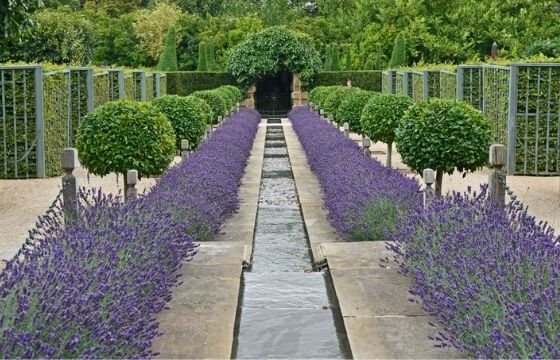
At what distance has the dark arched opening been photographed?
4188cm

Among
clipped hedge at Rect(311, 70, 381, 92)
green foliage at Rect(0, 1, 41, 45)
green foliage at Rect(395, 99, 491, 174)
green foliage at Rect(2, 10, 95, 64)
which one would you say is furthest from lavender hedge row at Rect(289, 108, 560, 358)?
clipped hedge at Rect(311, 70, 381, 92)

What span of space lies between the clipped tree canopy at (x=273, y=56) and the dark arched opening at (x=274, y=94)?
78.3 inches

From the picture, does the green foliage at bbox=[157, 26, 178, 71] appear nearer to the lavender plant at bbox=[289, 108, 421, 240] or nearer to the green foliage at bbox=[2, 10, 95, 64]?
the green foliage at bbox=[2, 10, 95, 64]

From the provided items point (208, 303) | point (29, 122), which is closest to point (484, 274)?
point (208, 303)

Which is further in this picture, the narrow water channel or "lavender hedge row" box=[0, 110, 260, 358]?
the narrow water channel

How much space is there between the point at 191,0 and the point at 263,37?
19.7m

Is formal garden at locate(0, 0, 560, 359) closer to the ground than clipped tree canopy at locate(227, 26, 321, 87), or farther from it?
closer to the ground

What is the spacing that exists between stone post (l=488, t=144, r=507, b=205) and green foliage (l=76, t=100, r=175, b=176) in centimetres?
417

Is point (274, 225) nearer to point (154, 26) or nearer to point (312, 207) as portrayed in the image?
point (312, 207)

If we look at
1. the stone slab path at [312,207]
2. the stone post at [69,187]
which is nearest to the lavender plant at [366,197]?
the stone slab path at [312,207]

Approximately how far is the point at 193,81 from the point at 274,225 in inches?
1180

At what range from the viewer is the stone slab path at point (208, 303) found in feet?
17.1

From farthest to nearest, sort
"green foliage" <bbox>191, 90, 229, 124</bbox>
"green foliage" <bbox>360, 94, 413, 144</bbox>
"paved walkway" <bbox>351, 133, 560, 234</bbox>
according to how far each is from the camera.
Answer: "green foliage" <bbox>191, 90, 229, 124</bbox>, "green foliage" <bbox>360, 94, 413, 144</bbox>, "paved walkway" <bbox>351, 133, 560, 234</bbox>

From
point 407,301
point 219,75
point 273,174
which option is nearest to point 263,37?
point 219,75
